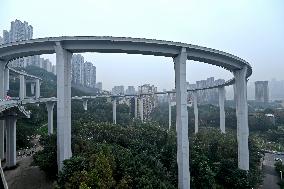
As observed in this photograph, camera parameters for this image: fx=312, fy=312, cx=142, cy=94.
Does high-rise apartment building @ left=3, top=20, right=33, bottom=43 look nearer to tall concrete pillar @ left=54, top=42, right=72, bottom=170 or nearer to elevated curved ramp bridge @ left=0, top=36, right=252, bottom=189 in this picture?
elevated curved ramp bridge @ left=0, top=36, right=252, bottom=189

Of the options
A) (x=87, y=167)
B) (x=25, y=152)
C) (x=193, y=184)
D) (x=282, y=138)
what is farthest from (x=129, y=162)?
(x=282, y=138)

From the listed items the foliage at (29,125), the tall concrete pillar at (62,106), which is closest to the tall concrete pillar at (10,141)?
the tall concrete pillar at (62,106)

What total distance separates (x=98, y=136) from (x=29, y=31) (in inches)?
2836

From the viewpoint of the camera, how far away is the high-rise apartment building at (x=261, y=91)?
147 m

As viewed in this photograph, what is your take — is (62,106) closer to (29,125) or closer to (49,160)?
(49,160)

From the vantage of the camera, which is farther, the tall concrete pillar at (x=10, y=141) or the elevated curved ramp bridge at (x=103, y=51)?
the tall concrete pillar at (x=10, y=141)

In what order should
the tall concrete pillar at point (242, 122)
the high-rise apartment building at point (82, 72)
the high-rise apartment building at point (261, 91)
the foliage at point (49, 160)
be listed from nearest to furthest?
the foliage at point (49, 160)
the tall concrete pillar at point (242, 122)
the high-rise apartment building at point (82, 72)
the high-rise apartment building at point (261, 91)

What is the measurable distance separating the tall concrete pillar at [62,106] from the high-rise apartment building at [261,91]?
138 meters

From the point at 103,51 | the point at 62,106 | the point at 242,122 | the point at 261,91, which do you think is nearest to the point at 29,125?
the point at 62,106

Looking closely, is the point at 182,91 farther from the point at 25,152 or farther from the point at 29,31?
the point at 29,31

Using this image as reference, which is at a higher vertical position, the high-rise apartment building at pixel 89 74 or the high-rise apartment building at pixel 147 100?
the high-rise apartment building at pixel 89 74

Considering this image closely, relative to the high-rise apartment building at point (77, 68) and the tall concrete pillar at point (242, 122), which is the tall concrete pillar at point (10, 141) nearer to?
the tall concrete pillar at point (242, 122)

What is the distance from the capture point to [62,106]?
20.7 m

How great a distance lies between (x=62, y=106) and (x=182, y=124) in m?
8.56
